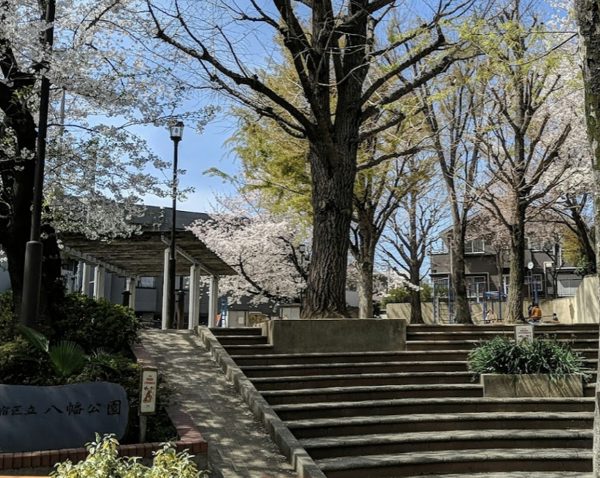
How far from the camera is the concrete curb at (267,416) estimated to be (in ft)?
21.3

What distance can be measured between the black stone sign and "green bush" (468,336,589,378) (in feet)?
19.7

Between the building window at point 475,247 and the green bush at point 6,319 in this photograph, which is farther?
the building window at point 475,247

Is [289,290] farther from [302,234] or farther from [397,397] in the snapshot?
[397,397]

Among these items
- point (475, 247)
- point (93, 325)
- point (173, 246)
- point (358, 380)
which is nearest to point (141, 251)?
point (173, 246)

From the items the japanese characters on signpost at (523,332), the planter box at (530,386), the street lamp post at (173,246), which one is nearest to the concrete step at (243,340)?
the planter box at (530,386)

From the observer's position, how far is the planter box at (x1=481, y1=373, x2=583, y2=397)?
31.4 ft

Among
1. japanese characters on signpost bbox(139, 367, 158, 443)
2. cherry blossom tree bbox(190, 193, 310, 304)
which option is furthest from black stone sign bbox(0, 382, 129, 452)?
cherry blossom tree bbox(190, 193, 310, 304)

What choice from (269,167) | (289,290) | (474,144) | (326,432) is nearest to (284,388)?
(326,432)

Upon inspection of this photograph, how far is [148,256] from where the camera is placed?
1897 centimetres

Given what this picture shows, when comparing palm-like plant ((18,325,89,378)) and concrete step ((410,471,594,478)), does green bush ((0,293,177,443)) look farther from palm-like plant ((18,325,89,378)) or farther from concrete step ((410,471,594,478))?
concrete step ((410,471,594,478))

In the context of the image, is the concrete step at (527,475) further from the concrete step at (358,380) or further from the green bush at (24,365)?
the green bush at (24,365)

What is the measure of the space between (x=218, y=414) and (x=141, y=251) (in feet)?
34.2

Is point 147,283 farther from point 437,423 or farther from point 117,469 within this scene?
point 117,469

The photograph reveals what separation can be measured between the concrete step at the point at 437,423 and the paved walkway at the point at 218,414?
722mm
